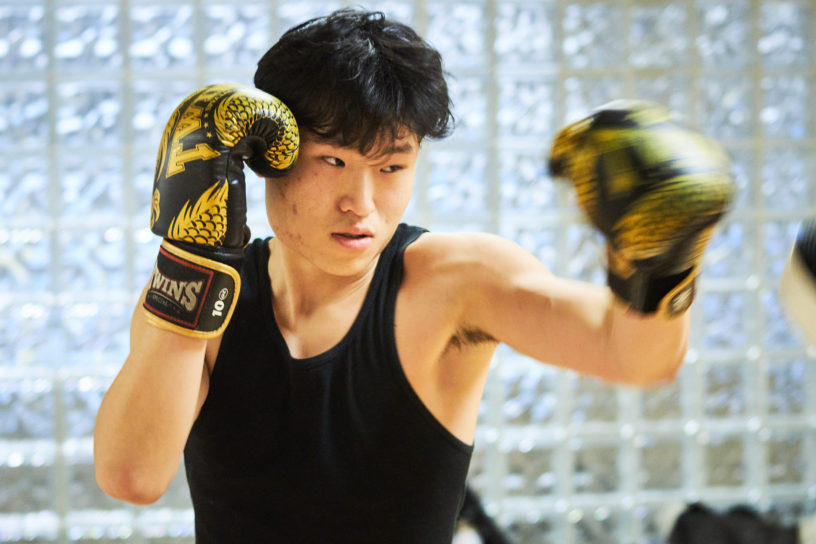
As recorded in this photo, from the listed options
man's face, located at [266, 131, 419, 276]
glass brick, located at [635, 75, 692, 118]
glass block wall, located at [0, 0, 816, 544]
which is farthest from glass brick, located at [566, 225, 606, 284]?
man's face, located at [266, 131, 419, 276]

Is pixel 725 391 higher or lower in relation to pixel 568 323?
lower

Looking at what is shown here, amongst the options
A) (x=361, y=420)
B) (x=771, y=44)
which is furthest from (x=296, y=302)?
(x=771, y=44)

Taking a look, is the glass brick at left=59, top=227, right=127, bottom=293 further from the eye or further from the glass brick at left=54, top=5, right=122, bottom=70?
the eye

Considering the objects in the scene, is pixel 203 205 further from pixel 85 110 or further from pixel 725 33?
pixel 725 33

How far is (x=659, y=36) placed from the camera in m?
2.51

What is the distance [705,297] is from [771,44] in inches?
36.2

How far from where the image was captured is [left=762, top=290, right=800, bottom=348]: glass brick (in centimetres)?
261

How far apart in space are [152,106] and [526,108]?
1242 millimetres

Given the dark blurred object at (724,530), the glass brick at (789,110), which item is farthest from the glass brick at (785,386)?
the glass brick at (789,110)

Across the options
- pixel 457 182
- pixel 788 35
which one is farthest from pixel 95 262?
pixel 788 35

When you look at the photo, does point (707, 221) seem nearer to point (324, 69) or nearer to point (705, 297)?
point (324, 69)

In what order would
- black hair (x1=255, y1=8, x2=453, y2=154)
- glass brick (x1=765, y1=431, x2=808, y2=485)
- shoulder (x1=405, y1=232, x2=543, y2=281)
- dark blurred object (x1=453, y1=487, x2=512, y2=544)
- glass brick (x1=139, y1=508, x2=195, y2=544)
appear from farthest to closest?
glass brick (x1=765, y1=431, x2=808, y2=485)
glass brick (x1=139, y1=508, x2=195, y2=544)
dark blurred object (x1=453, y1=487, x2=512, y2=544)
shoulder (x1=405, y1=232, x2=543, y2=281)
black hair (x1=255, y1=8, x2=453, y2=154)

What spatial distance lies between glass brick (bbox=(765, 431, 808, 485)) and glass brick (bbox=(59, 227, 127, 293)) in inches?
92.3

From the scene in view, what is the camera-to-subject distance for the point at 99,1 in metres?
Result: 2.37
